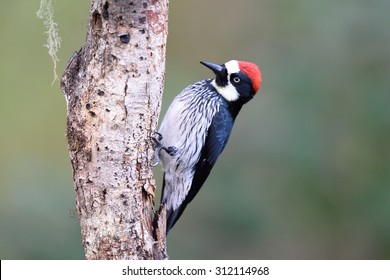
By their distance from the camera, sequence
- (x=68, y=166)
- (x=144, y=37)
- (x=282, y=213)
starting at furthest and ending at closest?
(x=282, y=213) < (x=68, y=166) < (x=144, y=37)

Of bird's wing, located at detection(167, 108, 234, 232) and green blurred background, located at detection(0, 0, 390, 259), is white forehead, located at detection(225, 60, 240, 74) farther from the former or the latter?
green blurred background, located at detection(0, 0, 390, 259)

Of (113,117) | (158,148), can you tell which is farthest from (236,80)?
(113,117)

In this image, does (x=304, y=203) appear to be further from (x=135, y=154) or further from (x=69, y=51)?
(x=135, y=154)

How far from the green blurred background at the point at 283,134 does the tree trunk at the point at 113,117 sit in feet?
8.41

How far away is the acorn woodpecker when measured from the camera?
4.57 m

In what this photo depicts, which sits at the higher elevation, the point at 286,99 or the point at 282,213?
the point at 286,99

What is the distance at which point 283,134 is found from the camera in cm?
663

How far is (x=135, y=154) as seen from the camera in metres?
3.64

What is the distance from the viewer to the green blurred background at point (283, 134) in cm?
651

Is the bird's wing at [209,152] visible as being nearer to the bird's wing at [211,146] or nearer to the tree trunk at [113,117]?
the bird's wing at [211,146]

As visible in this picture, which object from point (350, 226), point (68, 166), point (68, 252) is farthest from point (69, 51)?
point (350, 226)

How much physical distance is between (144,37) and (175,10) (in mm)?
3446

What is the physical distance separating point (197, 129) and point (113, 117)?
1.11 m

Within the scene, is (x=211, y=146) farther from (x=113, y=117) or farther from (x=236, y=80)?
(x=113, y=117)
